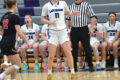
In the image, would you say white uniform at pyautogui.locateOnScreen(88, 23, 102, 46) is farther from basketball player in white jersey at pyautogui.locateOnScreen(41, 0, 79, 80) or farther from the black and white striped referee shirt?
basketball player in white jersey at pyautogui.locateOnScreen(41, 0, 79, 80)

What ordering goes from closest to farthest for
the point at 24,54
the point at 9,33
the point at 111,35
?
the point at 9,33 < the point at 111,35 < the point at 24,54

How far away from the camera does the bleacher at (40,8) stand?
1236cm

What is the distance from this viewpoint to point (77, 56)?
9.38 meters

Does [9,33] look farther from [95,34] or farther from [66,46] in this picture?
[95,34]

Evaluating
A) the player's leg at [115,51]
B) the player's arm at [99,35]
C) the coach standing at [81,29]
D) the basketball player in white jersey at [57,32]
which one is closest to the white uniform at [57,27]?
the basketball player in white jersey at [57,32]

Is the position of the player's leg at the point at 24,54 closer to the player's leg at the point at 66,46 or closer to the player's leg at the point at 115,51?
the player's leg at the point at 115,51

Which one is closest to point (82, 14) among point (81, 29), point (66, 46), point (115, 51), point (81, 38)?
point (81, 29)

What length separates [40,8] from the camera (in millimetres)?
13242

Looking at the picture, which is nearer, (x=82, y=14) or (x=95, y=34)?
(x=82, y=14)

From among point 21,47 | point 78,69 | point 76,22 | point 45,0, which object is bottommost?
point 78,69

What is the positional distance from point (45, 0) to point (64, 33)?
7057 millimetres

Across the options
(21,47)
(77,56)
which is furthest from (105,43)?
(21,47)

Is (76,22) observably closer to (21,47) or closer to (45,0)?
(21,47)

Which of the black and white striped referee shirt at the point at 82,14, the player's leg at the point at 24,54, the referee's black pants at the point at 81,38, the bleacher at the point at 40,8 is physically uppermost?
the bleacher at the point at 40,8
